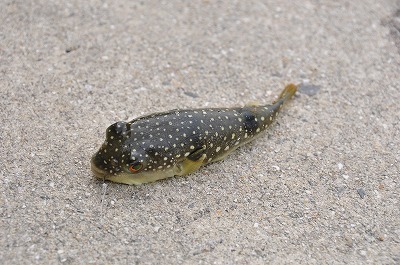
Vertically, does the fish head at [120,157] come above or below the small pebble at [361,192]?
below

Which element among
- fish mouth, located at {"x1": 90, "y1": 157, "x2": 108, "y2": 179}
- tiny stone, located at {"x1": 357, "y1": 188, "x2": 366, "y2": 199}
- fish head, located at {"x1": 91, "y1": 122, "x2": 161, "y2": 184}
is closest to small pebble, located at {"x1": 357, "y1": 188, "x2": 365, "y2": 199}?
tiny stone, located at {"x1": 357, "y1": 188, "x2": 366, "y2": 199}

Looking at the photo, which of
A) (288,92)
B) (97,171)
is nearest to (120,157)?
(97,171)

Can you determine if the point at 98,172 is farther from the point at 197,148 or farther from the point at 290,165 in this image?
the point at 290,165

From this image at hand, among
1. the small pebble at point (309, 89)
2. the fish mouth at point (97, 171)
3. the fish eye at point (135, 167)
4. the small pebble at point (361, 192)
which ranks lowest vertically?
the fish mouth at point (97, 171)

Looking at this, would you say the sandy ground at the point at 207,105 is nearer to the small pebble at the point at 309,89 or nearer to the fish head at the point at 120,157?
the small pebble at the point at 309,89

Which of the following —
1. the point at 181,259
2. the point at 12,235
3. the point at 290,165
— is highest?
the point at 290,165

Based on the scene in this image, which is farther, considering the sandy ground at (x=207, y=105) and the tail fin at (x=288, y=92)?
the tail fin at (x=288, y=92)

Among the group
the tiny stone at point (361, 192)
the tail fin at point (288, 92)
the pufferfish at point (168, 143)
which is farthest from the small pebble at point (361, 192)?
the tail fin at point (288, 92)

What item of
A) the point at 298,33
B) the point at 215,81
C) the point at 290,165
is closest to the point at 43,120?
the point at 215,81
